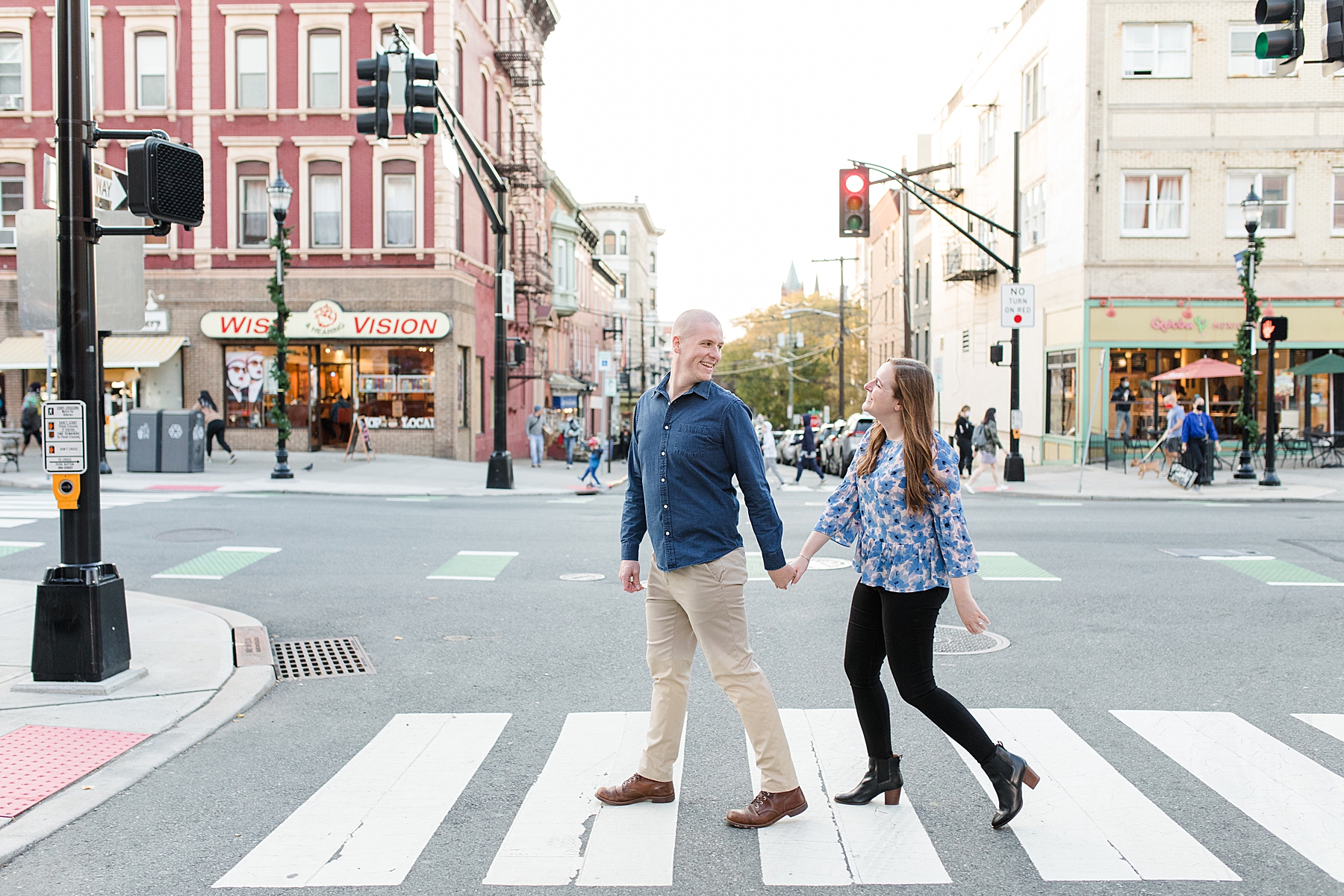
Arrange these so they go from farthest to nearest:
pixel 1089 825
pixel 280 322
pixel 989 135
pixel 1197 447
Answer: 1. pixel 989 135
2. pixel 280 322
3. pixel 1197 447
4. pixel 1089 825

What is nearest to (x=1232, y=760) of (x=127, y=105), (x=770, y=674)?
(x=770, y=674)

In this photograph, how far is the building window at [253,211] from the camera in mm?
30953

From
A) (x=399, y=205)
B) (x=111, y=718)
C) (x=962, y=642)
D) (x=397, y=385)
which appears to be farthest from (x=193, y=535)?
(x=399, y=205)

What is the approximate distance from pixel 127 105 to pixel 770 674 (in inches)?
1173

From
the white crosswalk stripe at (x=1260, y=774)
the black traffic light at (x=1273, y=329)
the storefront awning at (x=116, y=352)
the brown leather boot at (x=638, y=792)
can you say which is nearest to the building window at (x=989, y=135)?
the black traffic light at (x=1273, y=329)

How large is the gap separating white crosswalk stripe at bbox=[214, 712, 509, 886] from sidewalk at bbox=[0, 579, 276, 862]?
94 centimetres

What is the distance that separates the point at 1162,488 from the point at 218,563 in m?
17.3

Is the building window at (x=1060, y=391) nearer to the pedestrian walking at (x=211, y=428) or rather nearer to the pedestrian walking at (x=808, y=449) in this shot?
the pedestrian walking at (x=808, y=449)

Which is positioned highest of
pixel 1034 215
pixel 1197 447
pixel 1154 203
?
pixel 1034 215

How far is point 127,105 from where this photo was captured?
3069cm

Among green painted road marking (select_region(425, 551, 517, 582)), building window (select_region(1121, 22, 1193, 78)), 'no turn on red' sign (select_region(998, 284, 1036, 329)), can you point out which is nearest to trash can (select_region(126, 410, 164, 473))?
green painted road marking (select_region(425, 551, 517, 582))

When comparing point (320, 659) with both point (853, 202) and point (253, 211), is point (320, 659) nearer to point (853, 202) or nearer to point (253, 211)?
point (853, 202)

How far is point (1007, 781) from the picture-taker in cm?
455

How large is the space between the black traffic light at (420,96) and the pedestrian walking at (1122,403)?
20.3 metres
